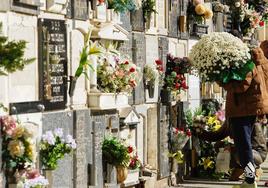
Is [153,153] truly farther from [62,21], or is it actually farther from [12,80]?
[12,80]

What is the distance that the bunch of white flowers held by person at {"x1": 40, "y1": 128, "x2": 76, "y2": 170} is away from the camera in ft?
32.5

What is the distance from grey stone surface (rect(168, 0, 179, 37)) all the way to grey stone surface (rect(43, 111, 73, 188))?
5054 mm

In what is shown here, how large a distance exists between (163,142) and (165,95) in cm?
80

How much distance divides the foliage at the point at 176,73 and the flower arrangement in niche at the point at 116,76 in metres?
2.96

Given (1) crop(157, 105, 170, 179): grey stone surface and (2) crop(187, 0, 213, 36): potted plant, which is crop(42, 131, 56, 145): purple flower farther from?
(2) crop(187, 0, 213, 36): potted plant

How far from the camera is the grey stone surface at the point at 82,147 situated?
36.2ft

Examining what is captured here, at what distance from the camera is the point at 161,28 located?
15.0 meters

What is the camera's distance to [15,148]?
8.91m

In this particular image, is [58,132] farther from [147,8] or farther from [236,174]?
[236,174]

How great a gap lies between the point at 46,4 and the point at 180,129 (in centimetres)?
601

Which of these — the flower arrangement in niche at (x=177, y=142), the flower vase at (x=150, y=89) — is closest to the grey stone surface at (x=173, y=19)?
the flower vase at (x=150, y=89)

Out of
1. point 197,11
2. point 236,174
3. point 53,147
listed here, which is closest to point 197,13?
point 197,11

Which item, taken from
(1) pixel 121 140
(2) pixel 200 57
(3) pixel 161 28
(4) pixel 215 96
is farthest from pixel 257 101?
(4) pixel 215 96

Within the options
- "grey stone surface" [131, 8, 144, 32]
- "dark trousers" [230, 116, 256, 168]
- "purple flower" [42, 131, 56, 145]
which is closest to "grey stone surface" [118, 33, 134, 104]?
"grey stone surface" [131, 8, 144, 32]
